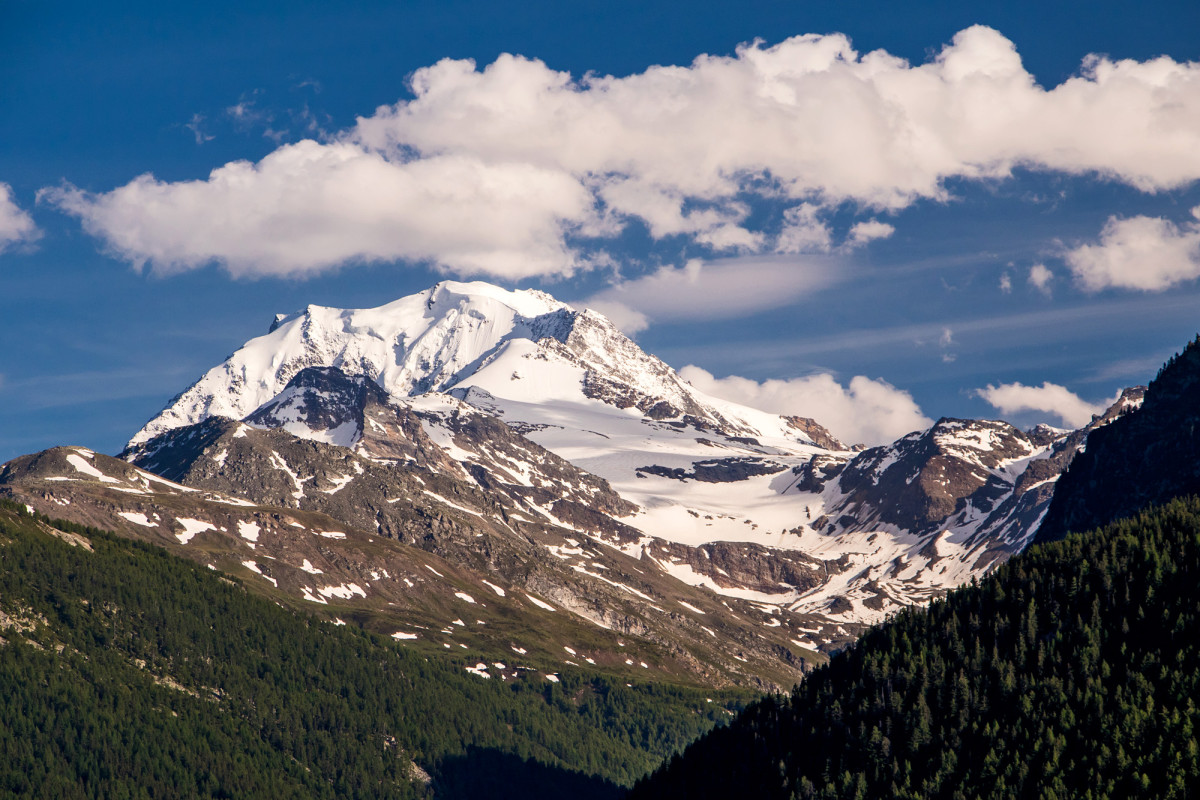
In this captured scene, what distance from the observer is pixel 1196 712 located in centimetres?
19888

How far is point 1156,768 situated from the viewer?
641 feet

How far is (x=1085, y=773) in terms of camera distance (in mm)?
198625

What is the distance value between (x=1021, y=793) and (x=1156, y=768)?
739 inches

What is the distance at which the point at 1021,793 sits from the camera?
199250mm

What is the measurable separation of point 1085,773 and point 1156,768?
954 cm

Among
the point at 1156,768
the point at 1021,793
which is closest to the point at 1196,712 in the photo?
the point at 1156,768

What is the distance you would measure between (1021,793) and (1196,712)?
2748cm

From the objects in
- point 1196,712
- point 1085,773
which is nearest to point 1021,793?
point 1085,773

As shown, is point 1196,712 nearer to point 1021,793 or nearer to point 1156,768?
point 1156,768

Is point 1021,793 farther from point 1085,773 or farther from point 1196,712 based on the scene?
point 1196,712

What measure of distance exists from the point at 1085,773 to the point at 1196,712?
1813 cm

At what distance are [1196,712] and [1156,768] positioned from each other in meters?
10.6
